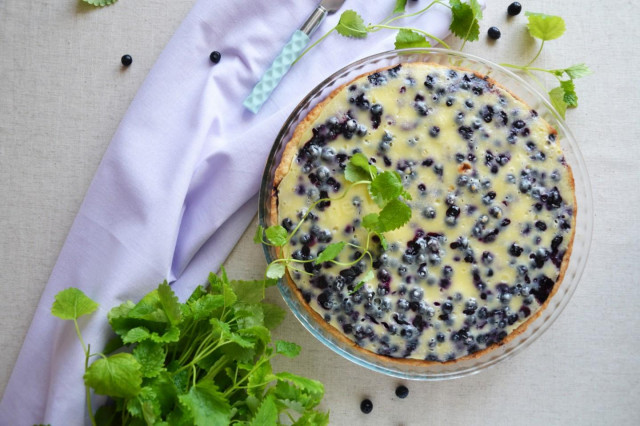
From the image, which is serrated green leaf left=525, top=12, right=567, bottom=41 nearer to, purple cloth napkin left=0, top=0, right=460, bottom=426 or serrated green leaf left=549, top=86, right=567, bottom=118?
serrated green leaf left=549, top=86, right=567, bottom=118

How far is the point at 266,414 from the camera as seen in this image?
1.67 meters

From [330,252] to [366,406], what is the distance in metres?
0.64

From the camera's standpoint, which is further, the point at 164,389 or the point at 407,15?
the point at 407,15

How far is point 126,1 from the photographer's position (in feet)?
6.92

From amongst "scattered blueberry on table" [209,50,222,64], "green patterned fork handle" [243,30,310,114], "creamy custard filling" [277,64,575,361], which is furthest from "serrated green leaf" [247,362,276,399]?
"scattered blueberry on table" [209,50,222,64]

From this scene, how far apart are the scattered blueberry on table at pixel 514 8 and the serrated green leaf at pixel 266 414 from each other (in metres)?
1.51

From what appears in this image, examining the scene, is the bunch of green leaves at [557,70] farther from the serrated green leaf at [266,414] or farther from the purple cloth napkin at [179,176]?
the serrated green leaf at [266,414]

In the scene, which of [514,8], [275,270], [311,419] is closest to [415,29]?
[514,8]

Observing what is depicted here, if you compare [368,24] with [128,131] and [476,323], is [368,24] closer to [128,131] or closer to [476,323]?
[128,131]

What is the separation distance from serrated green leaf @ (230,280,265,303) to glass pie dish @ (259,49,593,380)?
87 millimetres

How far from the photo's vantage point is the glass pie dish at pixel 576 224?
1.93 m

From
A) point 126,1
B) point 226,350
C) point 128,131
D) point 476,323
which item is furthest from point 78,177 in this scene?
point 476,323

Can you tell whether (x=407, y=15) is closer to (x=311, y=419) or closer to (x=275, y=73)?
(x=275, y=73)

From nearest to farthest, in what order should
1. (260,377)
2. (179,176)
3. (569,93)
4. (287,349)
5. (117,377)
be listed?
(117,377), (260,377), (287,349), (179,176), (569,93)
